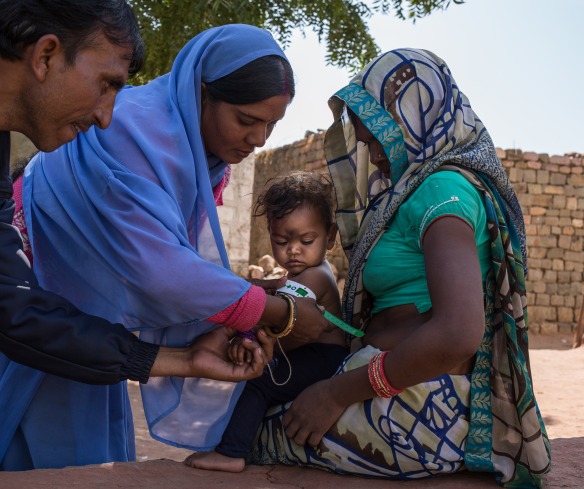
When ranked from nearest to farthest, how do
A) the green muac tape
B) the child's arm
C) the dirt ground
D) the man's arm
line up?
the man's arm → the green muac tape → the child's arm → the dirt ground

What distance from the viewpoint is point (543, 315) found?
51.1 feet

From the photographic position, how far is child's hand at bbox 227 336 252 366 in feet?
7.64

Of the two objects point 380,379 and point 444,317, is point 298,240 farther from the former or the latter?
point 444,317

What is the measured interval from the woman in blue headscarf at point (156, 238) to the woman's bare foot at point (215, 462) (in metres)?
0.05

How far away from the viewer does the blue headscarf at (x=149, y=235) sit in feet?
7.00

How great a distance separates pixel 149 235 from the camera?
210 cm

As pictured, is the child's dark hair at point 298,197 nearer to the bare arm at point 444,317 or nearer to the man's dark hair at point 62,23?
the bare arm at point 444,317

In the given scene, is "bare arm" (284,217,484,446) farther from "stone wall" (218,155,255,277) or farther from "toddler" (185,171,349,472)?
"stone wall" (218,155,255,277)

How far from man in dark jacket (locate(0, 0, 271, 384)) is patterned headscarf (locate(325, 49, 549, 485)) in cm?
88

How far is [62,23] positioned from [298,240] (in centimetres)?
149

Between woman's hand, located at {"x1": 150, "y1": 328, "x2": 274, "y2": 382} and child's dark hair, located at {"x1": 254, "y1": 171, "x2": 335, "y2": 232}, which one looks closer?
woman's hand, located at {"x1": 150, "y1": 328, "x2": 274, "y2": 382}

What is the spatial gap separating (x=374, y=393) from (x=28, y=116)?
4.36 feet

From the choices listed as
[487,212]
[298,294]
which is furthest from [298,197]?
[487,212]

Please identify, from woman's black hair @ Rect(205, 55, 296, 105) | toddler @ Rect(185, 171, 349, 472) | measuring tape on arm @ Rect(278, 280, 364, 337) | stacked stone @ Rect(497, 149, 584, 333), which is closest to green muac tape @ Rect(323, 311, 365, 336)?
measuring tape on arm @ Rect(278, 280, 364, 337)
